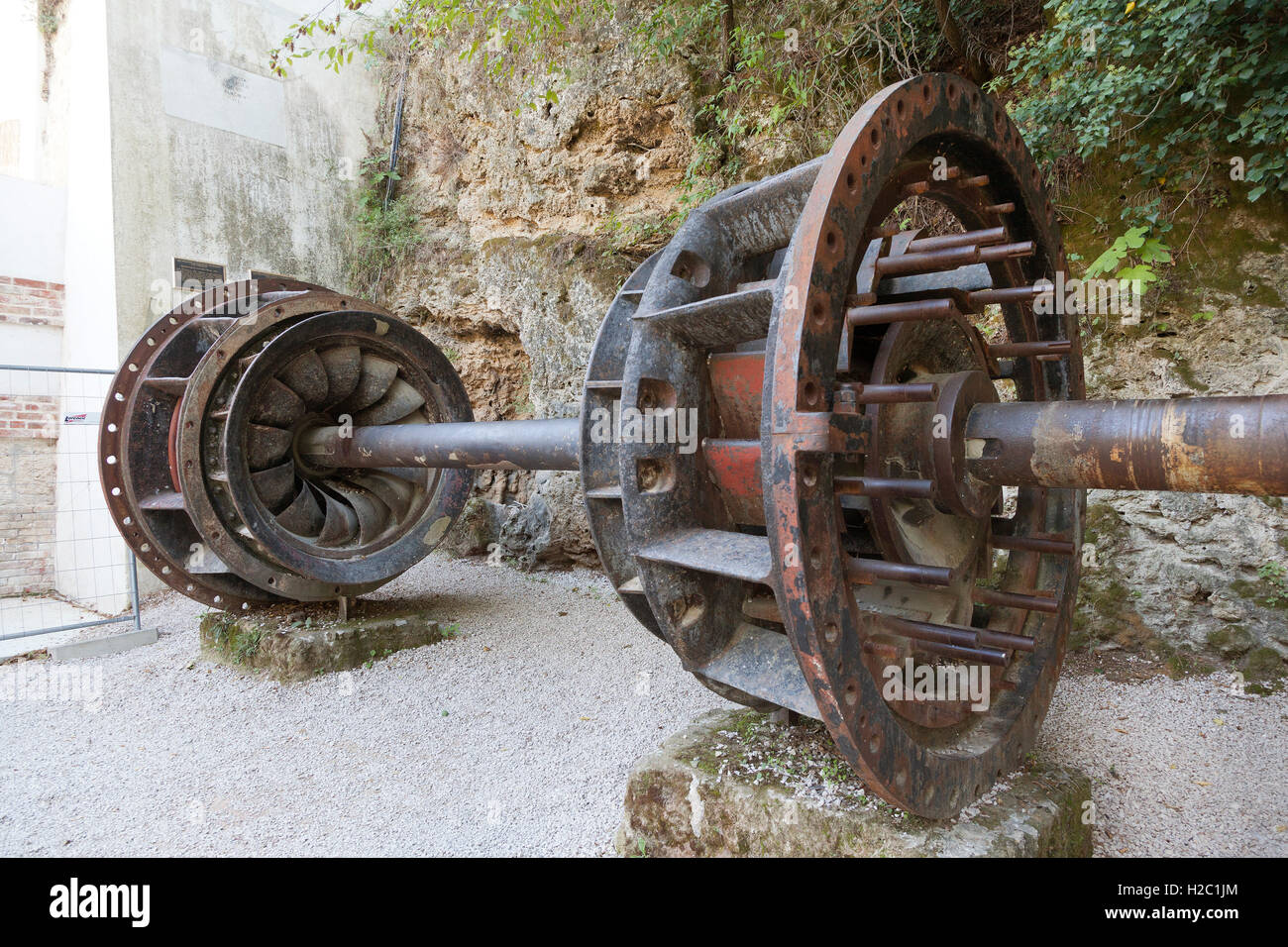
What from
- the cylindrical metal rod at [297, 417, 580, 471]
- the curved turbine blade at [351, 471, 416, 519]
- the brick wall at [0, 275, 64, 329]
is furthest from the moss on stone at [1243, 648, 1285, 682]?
the brick wall at [0, 275, 64, 329]

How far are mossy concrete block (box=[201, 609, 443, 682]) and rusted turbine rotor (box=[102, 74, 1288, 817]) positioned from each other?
72.5 inches

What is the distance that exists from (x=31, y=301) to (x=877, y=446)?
720cm

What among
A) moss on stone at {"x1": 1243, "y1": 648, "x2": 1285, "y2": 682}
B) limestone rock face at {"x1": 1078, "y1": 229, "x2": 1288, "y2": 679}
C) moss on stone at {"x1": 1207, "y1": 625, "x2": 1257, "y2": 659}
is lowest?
moss on stone at {"x1": 1243, "y1": 648, "x2": 1285, "y2": 682}

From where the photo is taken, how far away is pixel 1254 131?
117 inches

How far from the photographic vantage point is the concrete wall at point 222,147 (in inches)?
229

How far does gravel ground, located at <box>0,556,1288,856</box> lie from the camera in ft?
8.14

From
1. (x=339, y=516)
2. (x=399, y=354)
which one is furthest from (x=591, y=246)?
(x=339, y=516)

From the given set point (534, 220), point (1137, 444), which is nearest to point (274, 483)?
point (534, 220)

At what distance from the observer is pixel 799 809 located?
6.29ft

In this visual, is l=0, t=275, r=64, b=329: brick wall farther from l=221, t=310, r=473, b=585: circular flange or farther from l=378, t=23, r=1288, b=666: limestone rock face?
l=221, t=310, r=473, b=585: circular flange

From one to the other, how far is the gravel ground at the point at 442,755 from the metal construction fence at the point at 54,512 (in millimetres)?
1892

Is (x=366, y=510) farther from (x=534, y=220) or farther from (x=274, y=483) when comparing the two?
(x=534, y=220)
